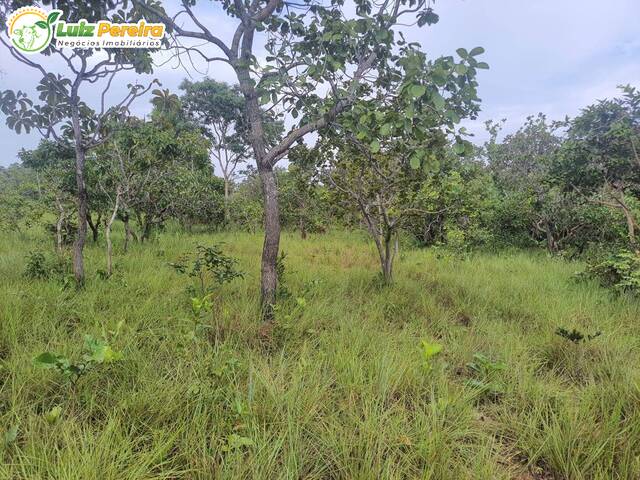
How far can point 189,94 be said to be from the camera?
1523 cm

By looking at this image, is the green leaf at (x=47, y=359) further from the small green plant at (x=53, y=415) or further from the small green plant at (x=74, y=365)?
the small green plant at (x=53, y=415)

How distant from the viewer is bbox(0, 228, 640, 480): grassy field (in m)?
1.37

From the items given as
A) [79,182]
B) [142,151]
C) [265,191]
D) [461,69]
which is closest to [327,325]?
[265,191]

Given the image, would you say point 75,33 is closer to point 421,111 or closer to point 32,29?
point 32,29

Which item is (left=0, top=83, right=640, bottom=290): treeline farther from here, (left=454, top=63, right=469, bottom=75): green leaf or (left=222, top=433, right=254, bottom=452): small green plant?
(left=222, top=433, right=254, bottom=452): small green plant

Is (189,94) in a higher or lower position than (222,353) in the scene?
higher

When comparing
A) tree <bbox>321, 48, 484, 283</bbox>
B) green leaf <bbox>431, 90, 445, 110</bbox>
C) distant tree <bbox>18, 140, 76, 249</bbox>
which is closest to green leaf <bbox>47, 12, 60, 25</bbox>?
distant tree <bbox>18, 140, 76, 249</bbox>

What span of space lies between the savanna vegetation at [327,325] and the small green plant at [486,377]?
0.9 inches

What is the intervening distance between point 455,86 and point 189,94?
16.5 meters

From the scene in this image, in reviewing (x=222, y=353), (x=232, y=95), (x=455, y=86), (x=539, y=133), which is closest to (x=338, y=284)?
(x=222, y=353)

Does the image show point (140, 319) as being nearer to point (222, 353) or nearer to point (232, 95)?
point (222, 353)

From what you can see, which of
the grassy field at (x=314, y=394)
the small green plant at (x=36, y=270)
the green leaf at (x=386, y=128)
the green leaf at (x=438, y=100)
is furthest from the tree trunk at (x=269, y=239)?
the small green plant at (x=36, y=270)

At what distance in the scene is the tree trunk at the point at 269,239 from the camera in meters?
3.03

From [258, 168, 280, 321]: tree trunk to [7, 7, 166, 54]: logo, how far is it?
6.43ft
